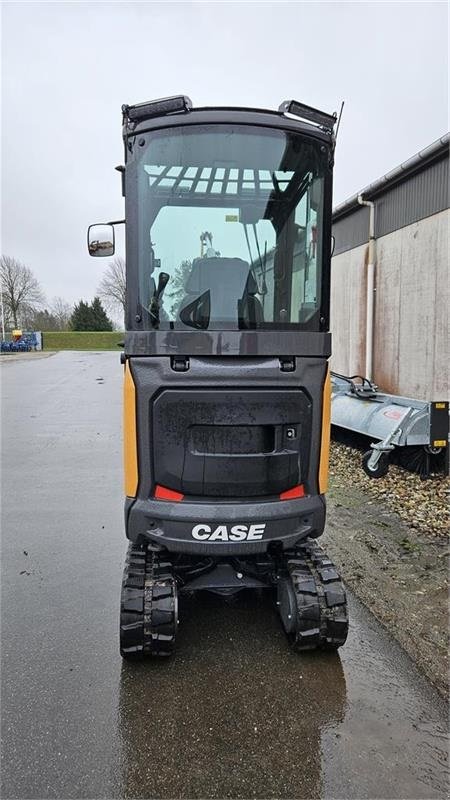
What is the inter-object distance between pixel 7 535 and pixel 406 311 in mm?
7120

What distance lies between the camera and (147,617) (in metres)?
2.78

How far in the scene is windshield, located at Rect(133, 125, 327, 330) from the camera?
105 inches

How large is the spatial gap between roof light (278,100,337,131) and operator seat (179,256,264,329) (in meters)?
0.84

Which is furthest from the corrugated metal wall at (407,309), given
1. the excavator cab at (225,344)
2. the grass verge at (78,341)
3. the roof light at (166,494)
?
the grass verge at (78,341)

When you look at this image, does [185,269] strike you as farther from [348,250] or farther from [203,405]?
[348,250]

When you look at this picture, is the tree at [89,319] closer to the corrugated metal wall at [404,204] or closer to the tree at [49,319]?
the tree at [49,319]

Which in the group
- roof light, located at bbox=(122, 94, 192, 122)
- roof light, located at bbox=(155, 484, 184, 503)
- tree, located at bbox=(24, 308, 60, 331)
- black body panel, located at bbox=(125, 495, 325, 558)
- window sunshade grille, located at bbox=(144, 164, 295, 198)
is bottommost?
black body panel, located at bbox=(125, 495, 325, 558)

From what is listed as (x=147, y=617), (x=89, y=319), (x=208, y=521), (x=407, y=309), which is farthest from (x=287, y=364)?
(x=89, y=319)

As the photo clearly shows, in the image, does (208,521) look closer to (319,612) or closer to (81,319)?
(319,612)

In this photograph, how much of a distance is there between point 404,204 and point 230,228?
7.32 m

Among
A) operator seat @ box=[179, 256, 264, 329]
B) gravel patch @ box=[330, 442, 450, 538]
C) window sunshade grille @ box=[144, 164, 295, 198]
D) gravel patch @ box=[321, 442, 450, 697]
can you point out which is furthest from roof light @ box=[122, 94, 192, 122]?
gravel patch @ box=[330, 442, 450, 538]

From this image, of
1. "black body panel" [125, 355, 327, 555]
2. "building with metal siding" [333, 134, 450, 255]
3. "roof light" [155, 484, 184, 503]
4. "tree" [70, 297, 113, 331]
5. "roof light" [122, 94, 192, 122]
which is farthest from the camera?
"tree" [70, 297, 113, 331]

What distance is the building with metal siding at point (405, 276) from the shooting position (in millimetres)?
8008

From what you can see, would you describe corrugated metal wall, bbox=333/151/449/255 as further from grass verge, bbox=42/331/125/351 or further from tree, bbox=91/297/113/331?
tree, bbox=91/297/113/331
